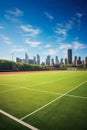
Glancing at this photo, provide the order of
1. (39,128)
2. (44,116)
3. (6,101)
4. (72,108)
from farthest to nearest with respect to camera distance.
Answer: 1. (6,101)
2. (72,108)
3. (44,116)
4. (39,128)

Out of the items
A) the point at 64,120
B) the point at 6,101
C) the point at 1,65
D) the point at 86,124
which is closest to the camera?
the point at 86,124

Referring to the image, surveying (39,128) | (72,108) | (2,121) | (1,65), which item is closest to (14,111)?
(2,121)

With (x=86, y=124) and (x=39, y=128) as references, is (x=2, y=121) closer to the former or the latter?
(x=39, y=128)

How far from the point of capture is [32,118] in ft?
16.0

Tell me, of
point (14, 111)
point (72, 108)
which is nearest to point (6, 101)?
point (14, 111)

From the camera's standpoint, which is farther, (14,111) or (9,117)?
(14,111)

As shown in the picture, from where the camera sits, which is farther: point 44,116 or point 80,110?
point 80,110

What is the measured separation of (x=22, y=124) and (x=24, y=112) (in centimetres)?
116

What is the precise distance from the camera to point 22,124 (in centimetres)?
436

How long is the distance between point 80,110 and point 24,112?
237cm

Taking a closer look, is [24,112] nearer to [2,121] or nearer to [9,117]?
[9,117]

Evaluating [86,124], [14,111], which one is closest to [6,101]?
[14,111]

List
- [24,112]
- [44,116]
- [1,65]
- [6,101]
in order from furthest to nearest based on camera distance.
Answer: [1,65] < [6,101] < [24,112] < [44,116]

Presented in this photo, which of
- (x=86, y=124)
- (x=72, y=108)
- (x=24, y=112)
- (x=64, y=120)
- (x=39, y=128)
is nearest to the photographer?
(x=39, y=128)
